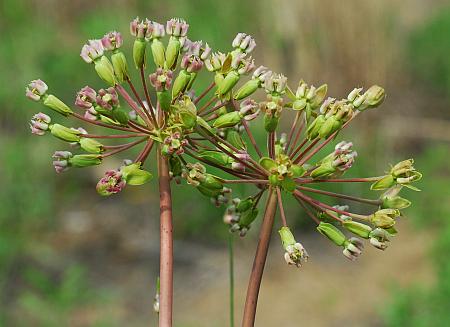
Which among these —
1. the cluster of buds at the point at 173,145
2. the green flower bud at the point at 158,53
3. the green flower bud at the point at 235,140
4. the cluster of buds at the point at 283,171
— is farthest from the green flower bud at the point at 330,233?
the green flower bud at the point at 158,53

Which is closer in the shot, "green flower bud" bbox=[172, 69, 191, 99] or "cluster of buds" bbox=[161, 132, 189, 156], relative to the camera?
"cluster of buds" bbox=[161, 132, 189, 156]

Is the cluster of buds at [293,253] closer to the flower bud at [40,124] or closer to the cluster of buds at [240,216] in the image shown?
the cluster of buds at [240,216]

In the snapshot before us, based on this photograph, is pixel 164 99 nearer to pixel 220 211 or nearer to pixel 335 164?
pixel 335 164

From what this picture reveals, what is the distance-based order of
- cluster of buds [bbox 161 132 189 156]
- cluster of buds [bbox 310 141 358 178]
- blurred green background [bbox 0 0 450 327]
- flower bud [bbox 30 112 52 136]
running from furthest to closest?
blurred green background [bbox 0 0 450 327], flower bud [bbox 30 112 52 136], cluster of buds [bbox 310 141 358 178], cluster of buds [bbox 161 132 189 156]

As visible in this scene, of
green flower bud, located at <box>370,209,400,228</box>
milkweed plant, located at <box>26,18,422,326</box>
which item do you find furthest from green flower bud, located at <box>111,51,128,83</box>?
green flower bud, located at <box>370,209,400,228</box>

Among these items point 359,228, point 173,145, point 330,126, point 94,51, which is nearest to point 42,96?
point 94,51

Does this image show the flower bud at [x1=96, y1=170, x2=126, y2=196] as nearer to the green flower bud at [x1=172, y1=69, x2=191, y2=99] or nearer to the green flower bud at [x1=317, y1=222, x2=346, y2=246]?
the green flower bud at [x1=172, y1=69, x2=191, y2=99]
